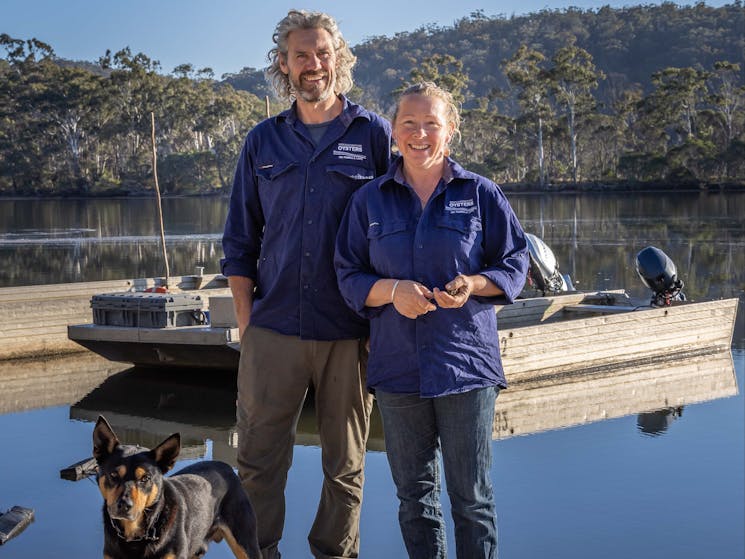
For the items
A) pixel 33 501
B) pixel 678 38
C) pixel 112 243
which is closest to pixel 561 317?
pixel 33 501

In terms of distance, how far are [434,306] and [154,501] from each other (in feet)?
3.06

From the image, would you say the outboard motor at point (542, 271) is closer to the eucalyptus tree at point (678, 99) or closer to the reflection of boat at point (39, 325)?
the reflection of boat at point (39, 325)

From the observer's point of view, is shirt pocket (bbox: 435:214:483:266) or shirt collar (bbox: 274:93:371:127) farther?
shirt collar (bbox: 274:93:371:127)

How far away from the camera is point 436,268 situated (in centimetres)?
325

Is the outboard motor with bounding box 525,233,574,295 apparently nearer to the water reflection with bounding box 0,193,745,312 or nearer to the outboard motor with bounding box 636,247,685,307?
the outboard motor with bounding box 636,247,685,307

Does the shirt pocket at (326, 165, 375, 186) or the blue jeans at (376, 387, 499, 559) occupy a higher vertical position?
the shirt pocket at (326, 165, 375, 186)

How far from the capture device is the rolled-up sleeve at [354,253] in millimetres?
3363

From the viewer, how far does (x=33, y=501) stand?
6.44 m

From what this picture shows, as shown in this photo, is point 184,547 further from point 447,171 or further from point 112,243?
point 112,243

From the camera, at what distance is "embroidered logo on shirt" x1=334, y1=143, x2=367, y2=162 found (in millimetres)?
3771

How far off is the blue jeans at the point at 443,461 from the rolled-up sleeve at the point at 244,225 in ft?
2.63

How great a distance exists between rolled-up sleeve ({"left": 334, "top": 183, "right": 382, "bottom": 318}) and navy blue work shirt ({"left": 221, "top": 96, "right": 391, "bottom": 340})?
298 millimetres

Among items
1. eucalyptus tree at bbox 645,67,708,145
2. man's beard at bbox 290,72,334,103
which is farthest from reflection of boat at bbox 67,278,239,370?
eucalyptus tree at bbox 645,67,708,145

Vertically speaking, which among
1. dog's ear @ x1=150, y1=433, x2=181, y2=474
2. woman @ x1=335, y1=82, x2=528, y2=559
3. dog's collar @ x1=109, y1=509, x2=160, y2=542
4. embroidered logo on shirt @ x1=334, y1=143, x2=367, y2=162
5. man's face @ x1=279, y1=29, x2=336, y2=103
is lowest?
dog's collar @ x1=109, y1=509, x2=160, y2=542
